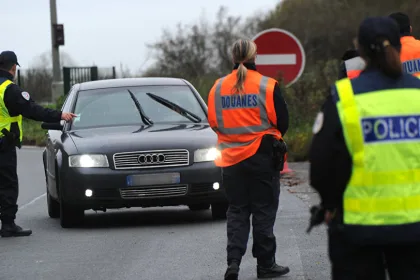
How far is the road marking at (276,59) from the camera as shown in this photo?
17.9 m

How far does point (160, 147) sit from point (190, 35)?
39.1 m

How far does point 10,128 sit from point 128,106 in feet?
5.77

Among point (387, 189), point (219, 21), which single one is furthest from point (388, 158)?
point (219, 21)

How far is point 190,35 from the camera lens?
165ft

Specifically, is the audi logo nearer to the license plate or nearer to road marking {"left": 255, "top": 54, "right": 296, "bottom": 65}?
the license plate

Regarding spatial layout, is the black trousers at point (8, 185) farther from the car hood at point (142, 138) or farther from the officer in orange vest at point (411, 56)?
the officer in orange vest at point (411, 56)

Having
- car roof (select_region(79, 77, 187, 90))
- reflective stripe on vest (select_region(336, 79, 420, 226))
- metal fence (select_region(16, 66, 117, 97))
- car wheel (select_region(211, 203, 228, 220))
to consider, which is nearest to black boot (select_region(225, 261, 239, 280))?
reflective stripe on vest (select_region(336, 79, 420, 226))

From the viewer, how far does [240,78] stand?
27.1ft

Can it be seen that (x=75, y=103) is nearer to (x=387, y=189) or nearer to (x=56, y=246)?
(x=56, y=246)

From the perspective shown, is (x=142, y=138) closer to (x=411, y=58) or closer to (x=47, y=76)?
(x=411, y=58)

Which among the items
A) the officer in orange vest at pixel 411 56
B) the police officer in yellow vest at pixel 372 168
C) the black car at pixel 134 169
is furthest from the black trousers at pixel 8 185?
the police officer in yellow vest at pixel 372 168

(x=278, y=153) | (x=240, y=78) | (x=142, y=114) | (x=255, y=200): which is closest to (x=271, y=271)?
(x=255, y=200)

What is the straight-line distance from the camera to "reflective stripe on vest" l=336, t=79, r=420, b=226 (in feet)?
15.5

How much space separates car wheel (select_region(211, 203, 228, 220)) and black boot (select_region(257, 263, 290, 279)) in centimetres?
356
